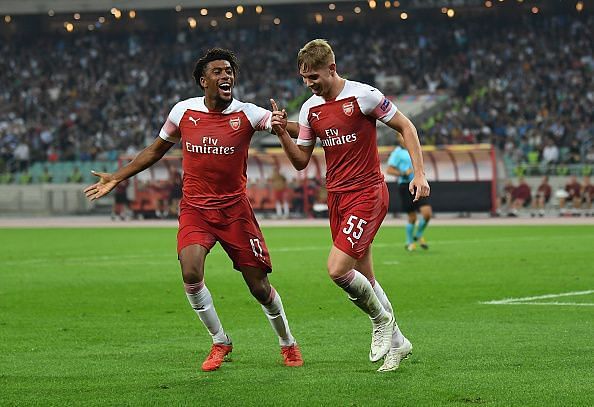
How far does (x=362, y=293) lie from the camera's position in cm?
912

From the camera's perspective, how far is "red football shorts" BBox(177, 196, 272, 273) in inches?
370

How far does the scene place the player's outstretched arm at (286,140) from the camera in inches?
355

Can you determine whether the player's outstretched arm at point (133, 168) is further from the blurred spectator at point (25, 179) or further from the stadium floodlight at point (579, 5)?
the stadium floodlight at point (579, 5)

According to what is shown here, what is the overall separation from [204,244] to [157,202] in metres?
36.3

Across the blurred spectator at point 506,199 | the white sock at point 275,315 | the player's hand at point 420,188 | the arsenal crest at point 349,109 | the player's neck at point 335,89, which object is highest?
the player's neck at point 335,89

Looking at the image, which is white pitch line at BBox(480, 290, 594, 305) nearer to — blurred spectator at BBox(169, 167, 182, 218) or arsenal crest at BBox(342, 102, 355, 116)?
arsenal crest at BBox(342, 102, 355, 116)

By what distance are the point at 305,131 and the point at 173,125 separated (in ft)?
3.41

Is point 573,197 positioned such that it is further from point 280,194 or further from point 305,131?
point 305,131

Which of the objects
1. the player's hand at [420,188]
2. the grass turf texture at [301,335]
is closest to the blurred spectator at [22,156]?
the grass turf texture at [301,335]

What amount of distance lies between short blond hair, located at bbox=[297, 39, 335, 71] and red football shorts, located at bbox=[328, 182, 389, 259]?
0.97 m

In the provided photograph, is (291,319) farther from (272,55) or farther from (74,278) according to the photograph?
(272,55)

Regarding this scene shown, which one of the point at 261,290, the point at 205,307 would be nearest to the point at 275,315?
the point at 261,290

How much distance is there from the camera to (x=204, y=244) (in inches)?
367

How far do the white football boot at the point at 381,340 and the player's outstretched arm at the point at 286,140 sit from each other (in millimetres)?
1358
